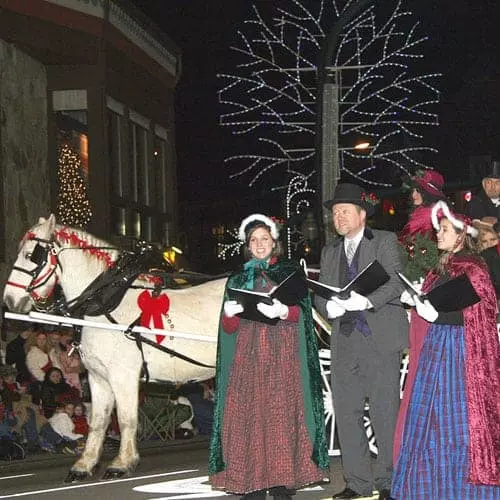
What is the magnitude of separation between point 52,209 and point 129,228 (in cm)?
251

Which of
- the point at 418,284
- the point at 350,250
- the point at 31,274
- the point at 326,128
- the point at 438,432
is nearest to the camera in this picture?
the point at 438,432

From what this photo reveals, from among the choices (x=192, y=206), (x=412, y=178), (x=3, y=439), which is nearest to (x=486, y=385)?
(x=412, y=178)

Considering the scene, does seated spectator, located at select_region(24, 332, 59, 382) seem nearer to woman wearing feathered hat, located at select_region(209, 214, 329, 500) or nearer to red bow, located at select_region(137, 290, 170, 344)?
red bow, located at select_region(137, 290, 170, 344)

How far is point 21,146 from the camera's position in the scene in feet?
62.8

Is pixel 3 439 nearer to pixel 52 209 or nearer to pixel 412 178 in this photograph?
pixel 412 178

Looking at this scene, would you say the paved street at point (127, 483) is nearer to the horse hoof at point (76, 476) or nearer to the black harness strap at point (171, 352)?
the horse hoof at point (76, 476)

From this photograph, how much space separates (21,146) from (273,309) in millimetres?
12112

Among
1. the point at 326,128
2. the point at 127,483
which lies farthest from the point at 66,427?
the point at 326,128

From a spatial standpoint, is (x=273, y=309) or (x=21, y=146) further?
(x=21, y=146)

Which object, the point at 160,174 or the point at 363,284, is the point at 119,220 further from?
the point at 363,284

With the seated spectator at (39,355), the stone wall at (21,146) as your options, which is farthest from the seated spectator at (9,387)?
the stone wall at (21,146)

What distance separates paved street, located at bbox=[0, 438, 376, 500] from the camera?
28.7ft

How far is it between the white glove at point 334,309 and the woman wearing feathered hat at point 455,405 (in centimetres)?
59

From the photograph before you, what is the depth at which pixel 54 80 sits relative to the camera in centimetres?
2041
